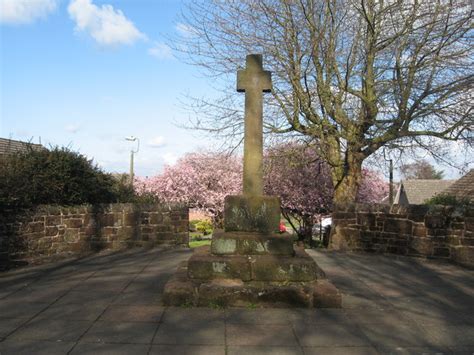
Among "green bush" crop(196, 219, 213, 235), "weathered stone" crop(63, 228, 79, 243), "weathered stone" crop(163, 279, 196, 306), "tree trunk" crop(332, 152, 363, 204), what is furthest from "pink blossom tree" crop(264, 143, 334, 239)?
"weathered stone" crop(163, 279, 196, 306)

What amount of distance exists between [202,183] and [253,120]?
25.6 m

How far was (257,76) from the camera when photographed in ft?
20.5

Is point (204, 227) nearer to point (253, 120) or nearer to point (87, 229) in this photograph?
point (87, 229)

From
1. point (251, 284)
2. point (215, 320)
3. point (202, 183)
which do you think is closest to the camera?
point (215, 320)

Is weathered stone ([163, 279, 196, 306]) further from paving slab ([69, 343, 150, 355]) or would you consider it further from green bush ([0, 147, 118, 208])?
green bush ([0, 147, 118, 208])

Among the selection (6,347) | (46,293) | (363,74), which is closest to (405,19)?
(363,74)

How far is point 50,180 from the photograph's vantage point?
30.1 feet

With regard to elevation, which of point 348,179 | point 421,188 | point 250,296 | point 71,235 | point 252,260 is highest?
point 421,188

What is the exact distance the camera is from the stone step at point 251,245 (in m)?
5.61

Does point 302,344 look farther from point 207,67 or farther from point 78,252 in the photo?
point 207,67

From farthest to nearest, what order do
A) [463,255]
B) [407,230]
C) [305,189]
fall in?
1. [305,189]
2. [407,230]
3. [463,255]

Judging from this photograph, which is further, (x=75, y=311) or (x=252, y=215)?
(x=252, y=215)

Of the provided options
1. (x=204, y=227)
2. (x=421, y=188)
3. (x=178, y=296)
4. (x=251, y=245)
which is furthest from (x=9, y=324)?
(x=421, y=188)

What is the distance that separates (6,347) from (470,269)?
25.3 feet
